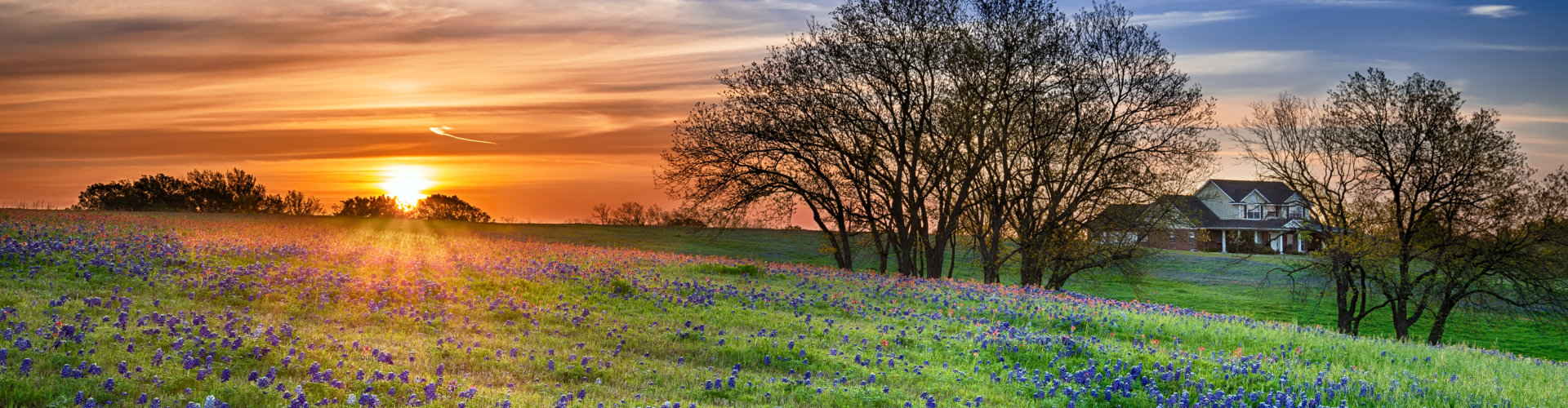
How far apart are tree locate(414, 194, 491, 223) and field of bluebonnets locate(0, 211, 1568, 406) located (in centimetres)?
6091

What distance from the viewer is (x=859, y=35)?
31562 mm

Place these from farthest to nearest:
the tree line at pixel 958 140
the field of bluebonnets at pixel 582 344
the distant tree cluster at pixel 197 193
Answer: the distant tree cluster at pixel 197 193, the tree line at pixel 958 140, the field of bluebonnets at pixel 582 344

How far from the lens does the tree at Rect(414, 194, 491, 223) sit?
261 ft

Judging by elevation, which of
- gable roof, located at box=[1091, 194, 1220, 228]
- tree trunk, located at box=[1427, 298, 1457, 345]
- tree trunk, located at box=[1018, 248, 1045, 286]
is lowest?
tree trunk, located at box=[1427, 298, 1457, 345]

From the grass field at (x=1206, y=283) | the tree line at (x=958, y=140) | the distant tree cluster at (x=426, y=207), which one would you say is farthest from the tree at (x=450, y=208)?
the tree line at (x=958, y=140)

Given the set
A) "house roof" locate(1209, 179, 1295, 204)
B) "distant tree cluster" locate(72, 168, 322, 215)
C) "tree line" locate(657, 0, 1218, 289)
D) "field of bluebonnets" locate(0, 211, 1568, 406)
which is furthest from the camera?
"house roof" locate(1209, 179, 1295, 204)

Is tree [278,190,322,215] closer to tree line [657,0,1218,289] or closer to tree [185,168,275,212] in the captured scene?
tree [185,168,275,212]

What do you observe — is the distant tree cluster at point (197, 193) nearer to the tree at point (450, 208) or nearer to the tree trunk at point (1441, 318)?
the tree at point (450, 208)

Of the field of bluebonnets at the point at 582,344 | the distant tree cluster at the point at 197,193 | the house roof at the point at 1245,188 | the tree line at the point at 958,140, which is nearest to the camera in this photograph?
the field of bluebonnets at the point at 582,344

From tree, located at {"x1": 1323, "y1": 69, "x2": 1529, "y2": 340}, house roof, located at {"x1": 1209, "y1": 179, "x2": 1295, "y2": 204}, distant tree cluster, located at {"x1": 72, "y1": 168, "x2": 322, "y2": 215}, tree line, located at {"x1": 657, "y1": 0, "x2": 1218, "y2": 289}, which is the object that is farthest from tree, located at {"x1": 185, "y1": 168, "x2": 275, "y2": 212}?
house roof, located at {"x1": 1209, "y1": 179, "x2": 1295, "y2": 204}

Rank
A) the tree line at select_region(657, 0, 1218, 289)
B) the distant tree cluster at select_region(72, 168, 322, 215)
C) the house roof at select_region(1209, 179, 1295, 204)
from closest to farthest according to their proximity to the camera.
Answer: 1. the tree line at select_region(657, 0, 1218, 289)
2. the distant tree cluster at select_region(72, 168, 322, 215)
3. the house roof at select_region(1209, 179, 1295, 204)

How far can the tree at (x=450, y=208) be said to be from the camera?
79.6 meters

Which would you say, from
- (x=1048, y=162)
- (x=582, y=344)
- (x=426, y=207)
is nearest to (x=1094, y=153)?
(x=1048, y=162)

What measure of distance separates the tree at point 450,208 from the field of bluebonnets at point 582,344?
200 ft
